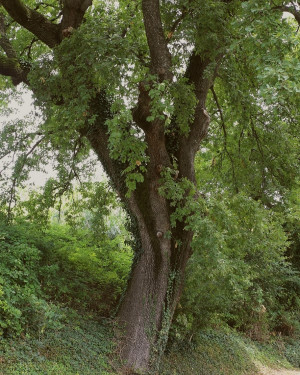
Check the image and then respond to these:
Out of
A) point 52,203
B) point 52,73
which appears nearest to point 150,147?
point 52,73

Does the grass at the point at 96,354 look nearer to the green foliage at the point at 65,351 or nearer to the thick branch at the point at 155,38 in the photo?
the green foliage at the point at 65,351

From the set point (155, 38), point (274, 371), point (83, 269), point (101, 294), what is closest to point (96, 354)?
point (101, 294)

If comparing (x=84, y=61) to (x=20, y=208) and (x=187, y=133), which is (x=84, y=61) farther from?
(x=20, y=208)

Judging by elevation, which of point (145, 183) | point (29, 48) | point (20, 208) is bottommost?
point (20, 208)

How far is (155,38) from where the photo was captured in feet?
26.9

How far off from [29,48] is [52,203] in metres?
4.63

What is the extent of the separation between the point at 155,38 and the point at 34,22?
120 inches

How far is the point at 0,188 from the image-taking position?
10.4m

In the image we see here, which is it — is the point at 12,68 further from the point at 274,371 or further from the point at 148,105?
the point at 274,371

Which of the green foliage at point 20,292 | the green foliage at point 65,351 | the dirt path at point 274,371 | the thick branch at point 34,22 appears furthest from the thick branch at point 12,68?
Result: the dirt path at point 274,371

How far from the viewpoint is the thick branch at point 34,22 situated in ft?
29.6

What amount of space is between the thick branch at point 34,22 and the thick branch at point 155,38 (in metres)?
2.34

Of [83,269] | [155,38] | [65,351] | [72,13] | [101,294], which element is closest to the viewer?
[65,351]

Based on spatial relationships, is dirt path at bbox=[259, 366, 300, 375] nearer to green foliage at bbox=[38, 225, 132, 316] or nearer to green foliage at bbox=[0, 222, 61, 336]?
green foliage at bbox=[38, 225, 132, 316]
